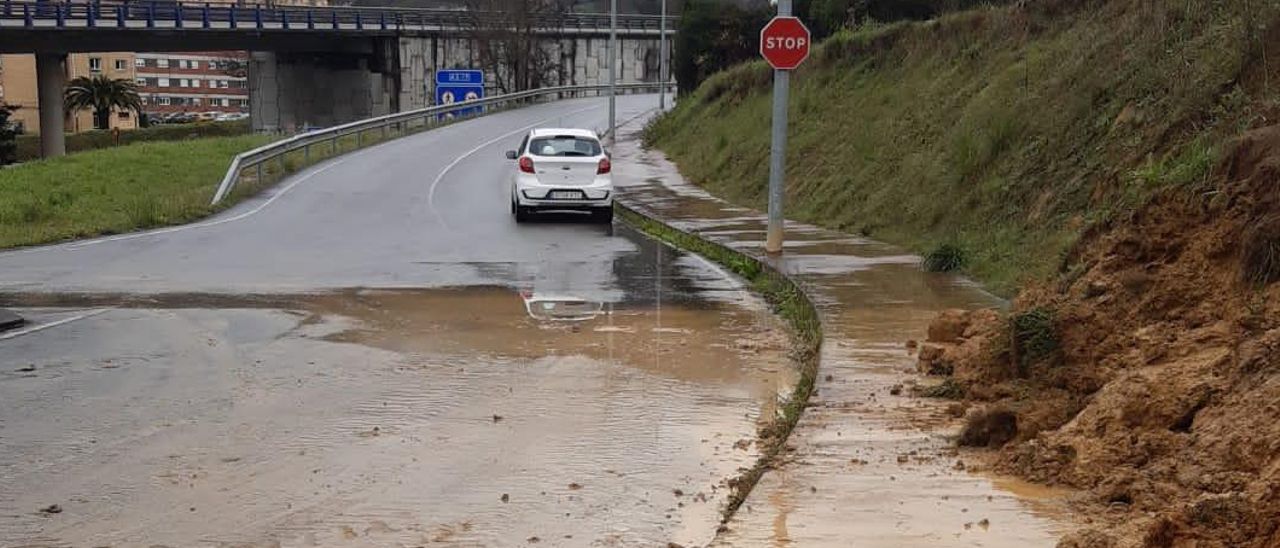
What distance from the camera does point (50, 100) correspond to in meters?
69.2

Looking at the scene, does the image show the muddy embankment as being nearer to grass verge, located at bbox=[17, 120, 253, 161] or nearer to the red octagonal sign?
the red octagonal sign

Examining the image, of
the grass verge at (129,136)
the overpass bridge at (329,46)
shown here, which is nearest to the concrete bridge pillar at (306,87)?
the overpass bridge at (329,46)

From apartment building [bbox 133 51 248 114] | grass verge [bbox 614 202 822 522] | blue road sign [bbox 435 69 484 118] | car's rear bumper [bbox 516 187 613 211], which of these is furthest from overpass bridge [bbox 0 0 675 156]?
apartment building [bbox 133 51 248 114]

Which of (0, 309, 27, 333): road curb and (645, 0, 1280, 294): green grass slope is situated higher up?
(645, 0, 1280, 294): green grass slope

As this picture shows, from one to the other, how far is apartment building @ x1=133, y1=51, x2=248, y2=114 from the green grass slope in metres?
129

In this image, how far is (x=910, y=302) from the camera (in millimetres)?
12062

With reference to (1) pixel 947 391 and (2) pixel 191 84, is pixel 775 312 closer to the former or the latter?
(1) pixel 947 391

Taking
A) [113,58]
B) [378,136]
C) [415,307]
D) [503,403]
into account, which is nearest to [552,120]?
[378,136]

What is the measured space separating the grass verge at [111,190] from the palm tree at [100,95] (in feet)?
159

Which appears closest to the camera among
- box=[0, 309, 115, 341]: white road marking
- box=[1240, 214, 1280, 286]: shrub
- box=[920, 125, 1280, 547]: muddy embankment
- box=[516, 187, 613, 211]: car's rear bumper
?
box=[920, 125, 1280, 547]: muddy embankment

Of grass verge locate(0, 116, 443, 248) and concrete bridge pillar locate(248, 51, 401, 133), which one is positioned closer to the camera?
grass verge locate(0, 116, 443, 248)

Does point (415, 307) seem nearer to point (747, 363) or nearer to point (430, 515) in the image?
point (747, 363)

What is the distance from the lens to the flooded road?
20.9 feet

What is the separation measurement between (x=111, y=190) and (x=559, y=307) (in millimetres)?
22129
